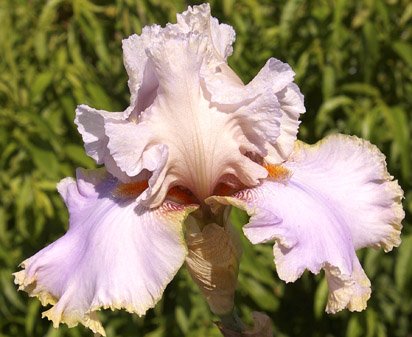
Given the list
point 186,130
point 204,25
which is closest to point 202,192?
point 186,130

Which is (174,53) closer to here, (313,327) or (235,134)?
(235,134)

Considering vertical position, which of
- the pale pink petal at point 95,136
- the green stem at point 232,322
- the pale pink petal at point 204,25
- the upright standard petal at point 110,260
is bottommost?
the green stem at point 232,322

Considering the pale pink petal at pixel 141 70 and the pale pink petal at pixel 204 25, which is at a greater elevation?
the pale pink petal at pixel 204 25

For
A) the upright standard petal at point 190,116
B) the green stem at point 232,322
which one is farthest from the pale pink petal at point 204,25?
the green stem at point 232,322

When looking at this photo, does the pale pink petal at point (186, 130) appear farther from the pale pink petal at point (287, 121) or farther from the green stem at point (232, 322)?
the green stem at point (232, 322)

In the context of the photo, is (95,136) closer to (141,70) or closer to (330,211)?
(141,70)

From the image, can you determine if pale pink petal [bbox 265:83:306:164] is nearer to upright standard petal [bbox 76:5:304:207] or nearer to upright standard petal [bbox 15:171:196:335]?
upright standard petal [bbox 76:5:304:207]
